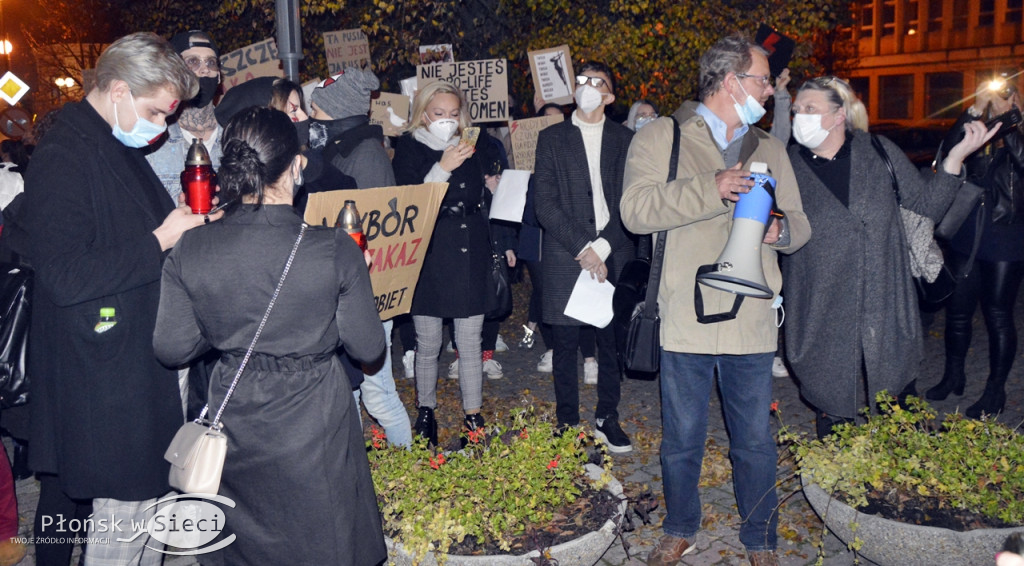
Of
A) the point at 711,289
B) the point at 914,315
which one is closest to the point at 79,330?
the point at 711,289

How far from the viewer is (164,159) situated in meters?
4.09

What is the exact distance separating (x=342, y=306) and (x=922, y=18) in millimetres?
47691

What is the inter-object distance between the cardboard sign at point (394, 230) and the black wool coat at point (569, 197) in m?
1.00

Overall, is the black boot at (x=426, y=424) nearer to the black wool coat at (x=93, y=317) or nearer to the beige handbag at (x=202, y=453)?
the black wool coat at (x=93, y=317)

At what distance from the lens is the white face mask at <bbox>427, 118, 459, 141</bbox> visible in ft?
17.6

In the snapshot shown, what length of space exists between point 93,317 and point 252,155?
0.90 metres

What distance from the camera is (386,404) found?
4613 mm

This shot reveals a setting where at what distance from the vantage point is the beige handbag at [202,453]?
8.58 ft

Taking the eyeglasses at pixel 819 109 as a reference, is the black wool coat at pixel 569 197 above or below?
below

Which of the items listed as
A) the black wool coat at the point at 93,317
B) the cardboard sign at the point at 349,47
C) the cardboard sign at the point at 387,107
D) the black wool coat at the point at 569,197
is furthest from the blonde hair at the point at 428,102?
the cardboard sign at the point at 349,47

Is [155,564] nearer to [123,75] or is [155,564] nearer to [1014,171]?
[123,75]

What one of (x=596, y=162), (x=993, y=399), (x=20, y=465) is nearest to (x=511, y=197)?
(x=596, y=162)

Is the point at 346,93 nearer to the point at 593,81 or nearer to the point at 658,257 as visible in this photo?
the point at 593,81

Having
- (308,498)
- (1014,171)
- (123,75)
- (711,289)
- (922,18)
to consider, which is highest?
(922,18)
